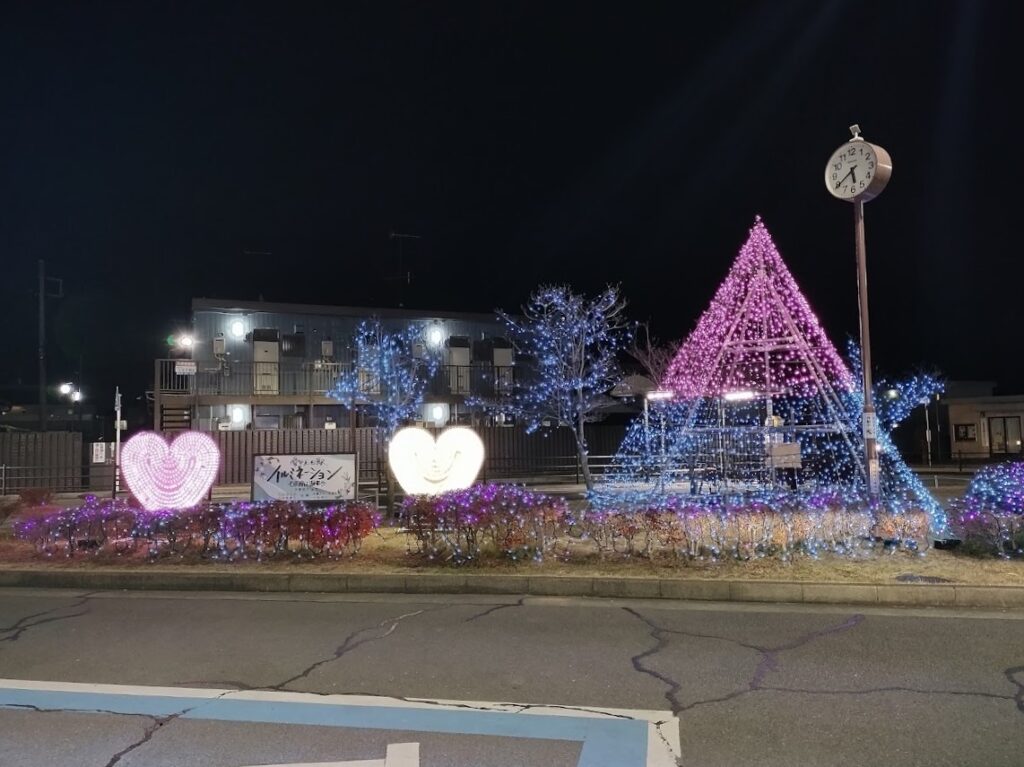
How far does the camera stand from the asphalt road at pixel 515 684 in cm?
426

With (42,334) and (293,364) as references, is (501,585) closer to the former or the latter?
(293,364)

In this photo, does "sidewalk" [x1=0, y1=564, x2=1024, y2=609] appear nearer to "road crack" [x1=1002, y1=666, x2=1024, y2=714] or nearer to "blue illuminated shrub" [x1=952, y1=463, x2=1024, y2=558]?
"blue illuminated shrub" [x1=952, y1=463, x2=1024, y2=558]

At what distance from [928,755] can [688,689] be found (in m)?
1.56

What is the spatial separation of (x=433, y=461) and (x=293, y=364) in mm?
17808

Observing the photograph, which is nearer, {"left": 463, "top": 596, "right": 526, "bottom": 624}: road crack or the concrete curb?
{"left": 463, "top": 596, "right": 526, "bottom": 624}: road crack

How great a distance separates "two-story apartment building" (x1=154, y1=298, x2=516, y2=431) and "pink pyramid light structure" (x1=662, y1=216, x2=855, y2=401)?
13.5m

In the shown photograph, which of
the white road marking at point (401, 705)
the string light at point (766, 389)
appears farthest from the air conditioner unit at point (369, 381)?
the white road marking at point (401, 705)

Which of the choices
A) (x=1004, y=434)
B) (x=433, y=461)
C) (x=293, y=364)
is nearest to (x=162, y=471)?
(x=433, y=461)

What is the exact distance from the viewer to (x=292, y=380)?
2869 cm

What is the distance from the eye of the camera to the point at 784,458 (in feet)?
54.7

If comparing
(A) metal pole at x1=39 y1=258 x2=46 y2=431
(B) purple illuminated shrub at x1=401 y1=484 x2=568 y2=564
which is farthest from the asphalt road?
(A) metal pole at x1=39 y1=258 x2=46 y2=431

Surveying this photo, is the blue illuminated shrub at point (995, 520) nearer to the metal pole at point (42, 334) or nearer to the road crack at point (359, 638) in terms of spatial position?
the road crack at point (359, 638)

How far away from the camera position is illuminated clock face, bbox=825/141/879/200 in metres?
11.3

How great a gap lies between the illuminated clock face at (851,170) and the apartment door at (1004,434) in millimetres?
28706
